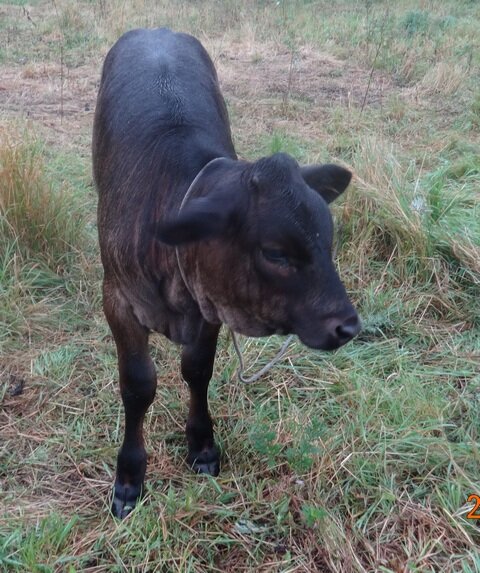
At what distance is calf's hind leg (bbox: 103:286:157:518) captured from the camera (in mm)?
3000

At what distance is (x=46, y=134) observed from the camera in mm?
6652

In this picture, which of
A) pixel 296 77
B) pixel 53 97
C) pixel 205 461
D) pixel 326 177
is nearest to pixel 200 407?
pixel 205 461

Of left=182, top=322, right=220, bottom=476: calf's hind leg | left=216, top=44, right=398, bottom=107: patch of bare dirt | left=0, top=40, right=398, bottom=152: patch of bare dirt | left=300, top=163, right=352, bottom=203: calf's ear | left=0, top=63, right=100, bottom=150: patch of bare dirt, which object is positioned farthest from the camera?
left=216, top=44, right=398, bottom=107: patch of bare dirt

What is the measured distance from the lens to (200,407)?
329 centimetres

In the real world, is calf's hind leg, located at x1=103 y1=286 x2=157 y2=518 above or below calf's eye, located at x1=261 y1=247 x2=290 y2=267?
below

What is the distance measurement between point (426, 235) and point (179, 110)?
6.24 feet

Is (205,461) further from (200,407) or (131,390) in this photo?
(131,390)

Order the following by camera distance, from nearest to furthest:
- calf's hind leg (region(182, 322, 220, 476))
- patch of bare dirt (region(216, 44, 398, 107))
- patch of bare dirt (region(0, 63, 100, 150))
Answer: calf's hind leg (region(182, 322, 220, 476)), patch of bare dirt (region(0, 63, 100, 150)), patch of bare dirt (region(216, 44, 398, 107))

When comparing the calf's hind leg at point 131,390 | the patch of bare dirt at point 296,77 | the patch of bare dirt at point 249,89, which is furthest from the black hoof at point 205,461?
the patch of bare dirt at point 296,77

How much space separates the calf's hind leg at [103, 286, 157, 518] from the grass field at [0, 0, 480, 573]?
83 mm

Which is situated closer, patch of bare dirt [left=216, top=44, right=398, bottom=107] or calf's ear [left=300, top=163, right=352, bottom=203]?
calf's ear [left=300, top=163, right=352, bottom=203]

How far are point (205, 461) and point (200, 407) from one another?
9.3 inches

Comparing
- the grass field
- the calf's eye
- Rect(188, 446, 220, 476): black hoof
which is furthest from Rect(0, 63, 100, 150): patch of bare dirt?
the calf's eye

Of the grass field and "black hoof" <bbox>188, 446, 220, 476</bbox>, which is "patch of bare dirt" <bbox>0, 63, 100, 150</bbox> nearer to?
the grass field
